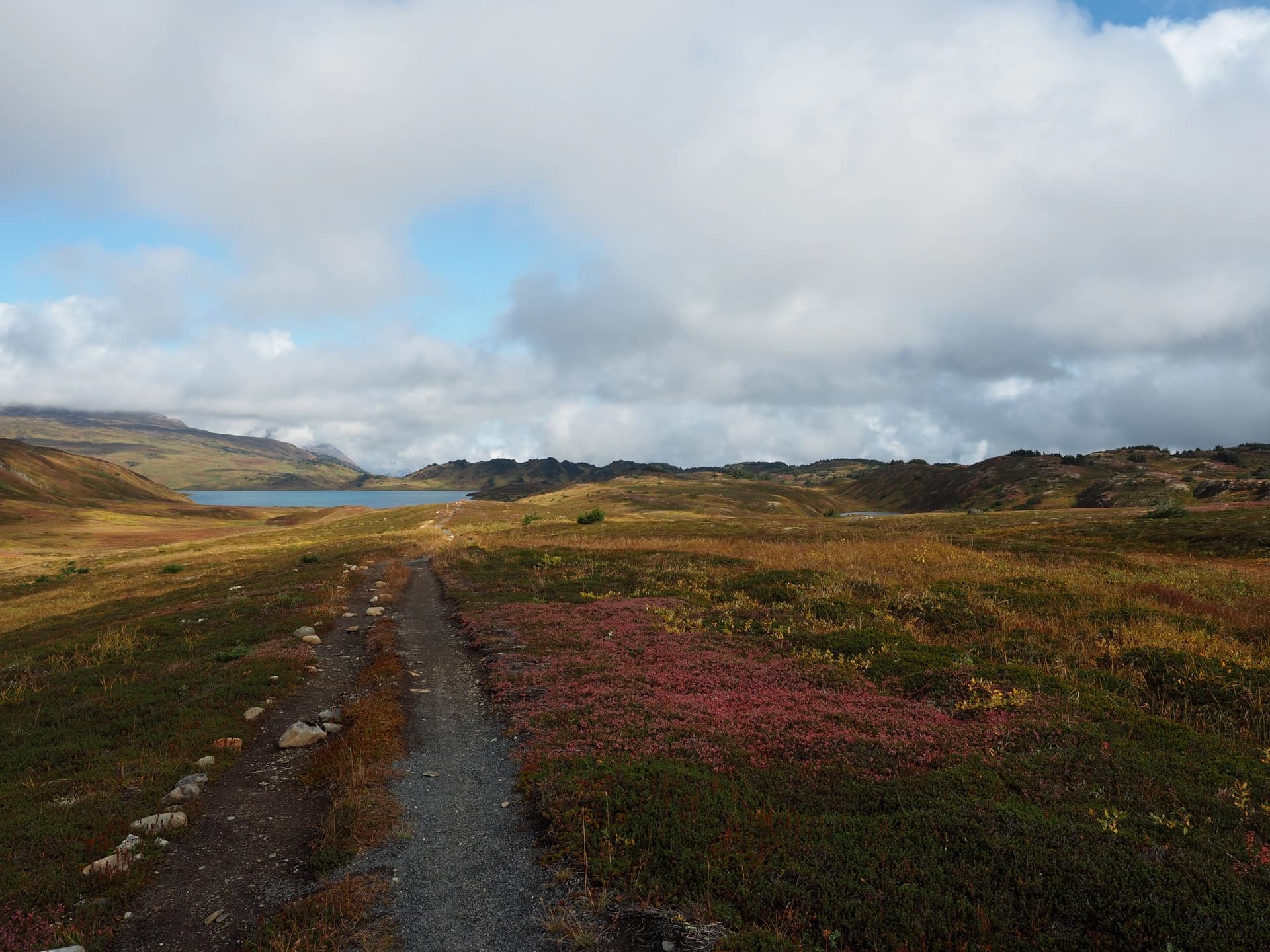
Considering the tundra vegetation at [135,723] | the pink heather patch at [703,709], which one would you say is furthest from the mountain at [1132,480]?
the tundra vegetation at [135,723]

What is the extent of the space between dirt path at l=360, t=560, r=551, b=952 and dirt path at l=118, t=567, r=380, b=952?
1.47 meters

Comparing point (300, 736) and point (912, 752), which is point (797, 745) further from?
point (300, 736)

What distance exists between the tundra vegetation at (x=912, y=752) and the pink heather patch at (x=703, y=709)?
83mm

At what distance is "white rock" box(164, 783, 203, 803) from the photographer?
10.6m

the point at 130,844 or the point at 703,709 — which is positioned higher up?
the point at 703,709

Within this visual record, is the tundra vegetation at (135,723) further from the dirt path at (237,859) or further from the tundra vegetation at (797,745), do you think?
the dirt path at (237,859)

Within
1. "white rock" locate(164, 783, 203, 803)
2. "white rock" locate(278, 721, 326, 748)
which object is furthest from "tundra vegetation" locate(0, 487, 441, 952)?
"white rock" locate(278, 721, 326, 748)

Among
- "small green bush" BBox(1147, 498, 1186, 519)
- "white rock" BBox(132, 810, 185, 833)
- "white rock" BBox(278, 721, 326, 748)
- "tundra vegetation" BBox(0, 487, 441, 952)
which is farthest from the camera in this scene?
"small green bush" BBox(1147, 498, 1186, 519)

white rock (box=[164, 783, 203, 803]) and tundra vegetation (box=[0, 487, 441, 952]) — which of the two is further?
white rock (box=[164, 783, 203, 803])

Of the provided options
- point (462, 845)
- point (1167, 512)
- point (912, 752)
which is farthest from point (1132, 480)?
point (462, 845)

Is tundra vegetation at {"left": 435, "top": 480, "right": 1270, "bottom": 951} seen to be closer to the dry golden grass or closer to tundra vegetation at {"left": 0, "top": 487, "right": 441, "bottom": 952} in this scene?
the dry golden grass

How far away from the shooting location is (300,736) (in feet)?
44.0

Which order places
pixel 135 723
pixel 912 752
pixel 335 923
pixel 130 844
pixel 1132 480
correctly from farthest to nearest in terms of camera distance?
1. pixel 1132 480
2. pixel 135 723
3. pixel 912 752
4. pixel 130 844
5. pixel 335 923

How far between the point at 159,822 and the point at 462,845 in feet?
17.6
